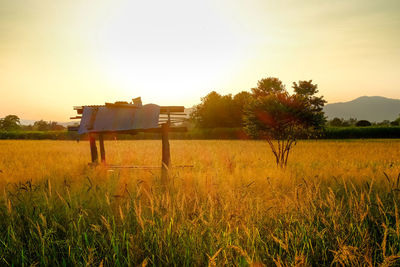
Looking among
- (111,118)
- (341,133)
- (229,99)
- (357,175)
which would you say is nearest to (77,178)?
(111,118)

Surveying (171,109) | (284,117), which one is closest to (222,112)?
(284,117)

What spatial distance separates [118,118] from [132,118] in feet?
1.53

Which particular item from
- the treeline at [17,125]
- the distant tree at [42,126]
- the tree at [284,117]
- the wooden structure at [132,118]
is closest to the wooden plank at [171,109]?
the wooden structure at [132,118]

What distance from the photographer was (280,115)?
10719 mm

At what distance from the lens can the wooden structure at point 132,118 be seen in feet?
25.9

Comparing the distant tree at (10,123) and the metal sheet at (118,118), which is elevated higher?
the distant tree at (10,123)

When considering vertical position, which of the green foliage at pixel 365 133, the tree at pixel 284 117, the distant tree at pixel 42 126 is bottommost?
the green foliage at pixel 365 133

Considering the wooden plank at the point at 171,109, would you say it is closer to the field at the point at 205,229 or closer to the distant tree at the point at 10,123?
the field at the point at 205,229

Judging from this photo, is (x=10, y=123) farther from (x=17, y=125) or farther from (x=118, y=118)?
(x=118, y=118)

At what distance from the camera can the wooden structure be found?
7.88 meters

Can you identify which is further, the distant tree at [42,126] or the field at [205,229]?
the distant tree at [42,126]

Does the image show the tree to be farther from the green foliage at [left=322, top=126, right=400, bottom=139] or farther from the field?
the green foliage at [left=322, top=126, right=400, bottom=139]

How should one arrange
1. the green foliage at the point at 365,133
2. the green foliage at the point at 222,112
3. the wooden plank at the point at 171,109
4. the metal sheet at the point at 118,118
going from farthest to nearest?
the green foliage at the point at 222,112, the green foliage at the point at 365,133, the wooden plank at the point at 171,109, the metal sheet at the point at 118,118

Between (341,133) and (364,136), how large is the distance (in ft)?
10.0
